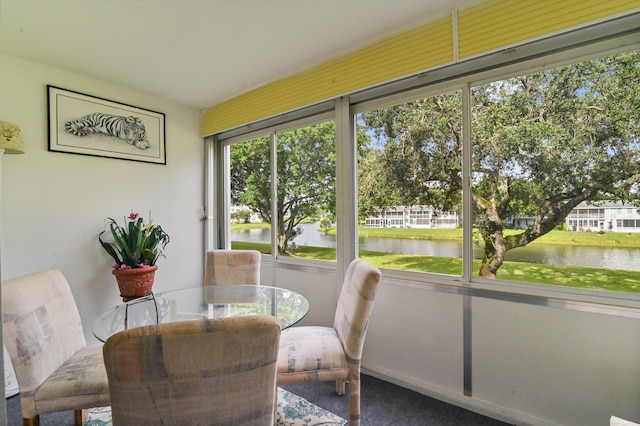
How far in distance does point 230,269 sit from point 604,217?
8.40 feet

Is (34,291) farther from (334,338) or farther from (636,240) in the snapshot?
(636,240)

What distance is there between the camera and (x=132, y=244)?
2.60 m

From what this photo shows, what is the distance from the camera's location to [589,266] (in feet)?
5.54

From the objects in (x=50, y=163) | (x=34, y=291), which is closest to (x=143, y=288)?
(x=34, y=291)

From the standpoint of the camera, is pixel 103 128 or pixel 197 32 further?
pixel 103 128

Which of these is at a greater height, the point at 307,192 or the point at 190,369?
the point at 307,192

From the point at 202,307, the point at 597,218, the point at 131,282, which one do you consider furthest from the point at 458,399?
the point at 131,282

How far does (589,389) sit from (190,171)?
3.73 meters

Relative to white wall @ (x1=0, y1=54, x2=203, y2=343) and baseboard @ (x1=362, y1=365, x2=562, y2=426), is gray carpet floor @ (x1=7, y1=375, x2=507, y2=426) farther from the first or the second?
white wall @ (x1=0, y1=54, x2=203, y2=343)

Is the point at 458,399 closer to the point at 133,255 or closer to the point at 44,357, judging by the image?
the point at 44,357

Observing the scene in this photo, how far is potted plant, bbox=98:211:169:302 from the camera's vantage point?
2502mm

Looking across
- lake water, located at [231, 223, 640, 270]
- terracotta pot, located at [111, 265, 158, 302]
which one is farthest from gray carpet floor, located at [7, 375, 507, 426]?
lake water, located at [231, 223, 640, 270]

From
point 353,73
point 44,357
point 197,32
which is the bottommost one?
point 44,357

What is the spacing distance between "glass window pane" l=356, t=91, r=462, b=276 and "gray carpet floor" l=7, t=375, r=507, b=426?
87 cm
